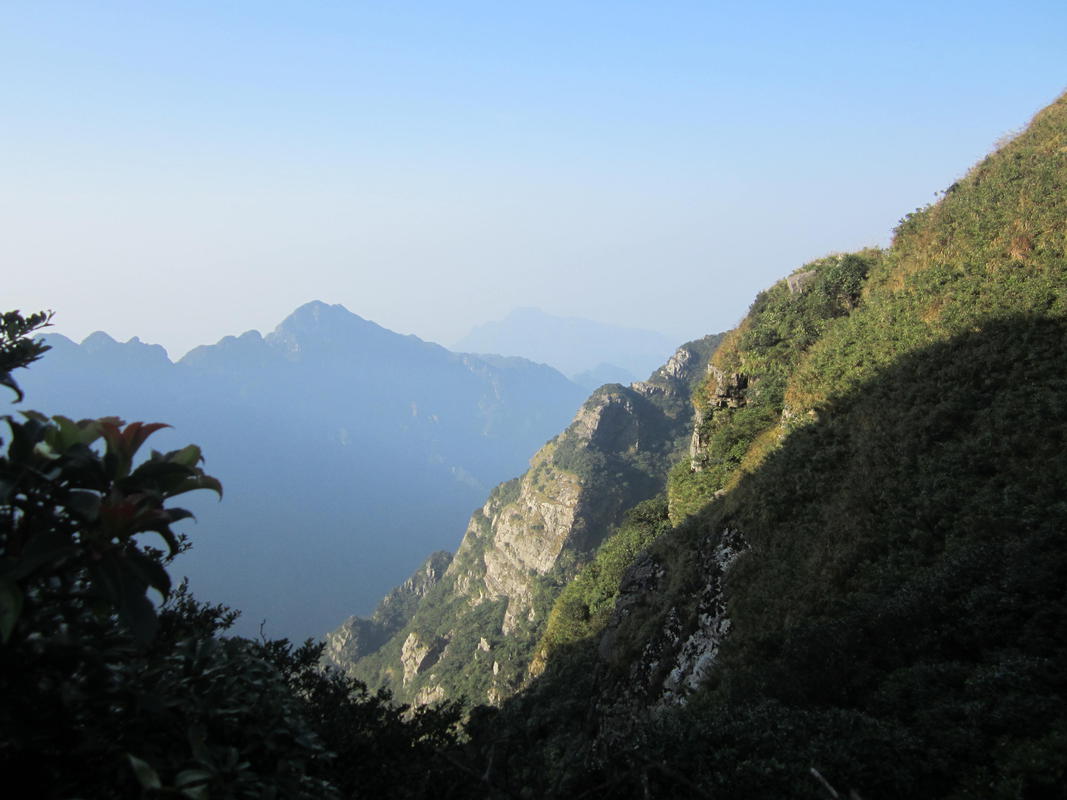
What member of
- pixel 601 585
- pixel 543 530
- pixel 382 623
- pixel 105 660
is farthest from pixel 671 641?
pixel 382 623

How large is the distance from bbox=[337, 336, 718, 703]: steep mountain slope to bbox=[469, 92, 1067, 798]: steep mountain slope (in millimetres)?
49119

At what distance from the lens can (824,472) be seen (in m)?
13.8

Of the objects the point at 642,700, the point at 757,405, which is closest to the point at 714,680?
the point at 642,700

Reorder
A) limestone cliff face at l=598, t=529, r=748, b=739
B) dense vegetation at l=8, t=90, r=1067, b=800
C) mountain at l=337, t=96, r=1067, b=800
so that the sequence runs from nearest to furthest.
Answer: dense vegetation at l=8, t=90, r=1067, b=800 → mountain at l=337, t=96, r=1067, b=800 → limestone cliff face at l=598, t=529, r=748, b=739

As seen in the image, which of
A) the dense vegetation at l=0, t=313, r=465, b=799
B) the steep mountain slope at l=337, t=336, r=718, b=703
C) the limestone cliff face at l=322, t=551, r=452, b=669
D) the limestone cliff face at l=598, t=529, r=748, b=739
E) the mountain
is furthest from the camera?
the limestone cliff face at l=322, t=551, r=452, b=669

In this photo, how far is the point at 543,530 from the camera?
279 feet

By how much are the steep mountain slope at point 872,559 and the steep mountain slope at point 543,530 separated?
1934 inches

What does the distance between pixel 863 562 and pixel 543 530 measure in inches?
3029

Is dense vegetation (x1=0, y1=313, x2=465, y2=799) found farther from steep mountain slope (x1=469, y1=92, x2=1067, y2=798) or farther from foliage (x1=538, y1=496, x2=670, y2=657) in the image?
foliage (x1=538, y1=496, x2=670, y2=657)

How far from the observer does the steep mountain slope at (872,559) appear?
5.22 m

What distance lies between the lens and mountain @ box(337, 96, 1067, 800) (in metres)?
5.21

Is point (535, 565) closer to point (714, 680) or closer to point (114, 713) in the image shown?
point (714, 680)

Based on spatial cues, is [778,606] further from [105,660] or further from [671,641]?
[105,660]

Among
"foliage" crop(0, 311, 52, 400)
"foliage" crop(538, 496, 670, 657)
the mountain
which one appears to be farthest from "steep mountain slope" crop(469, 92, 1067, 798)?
"foliage" crop(0, 311, 52, 400)
